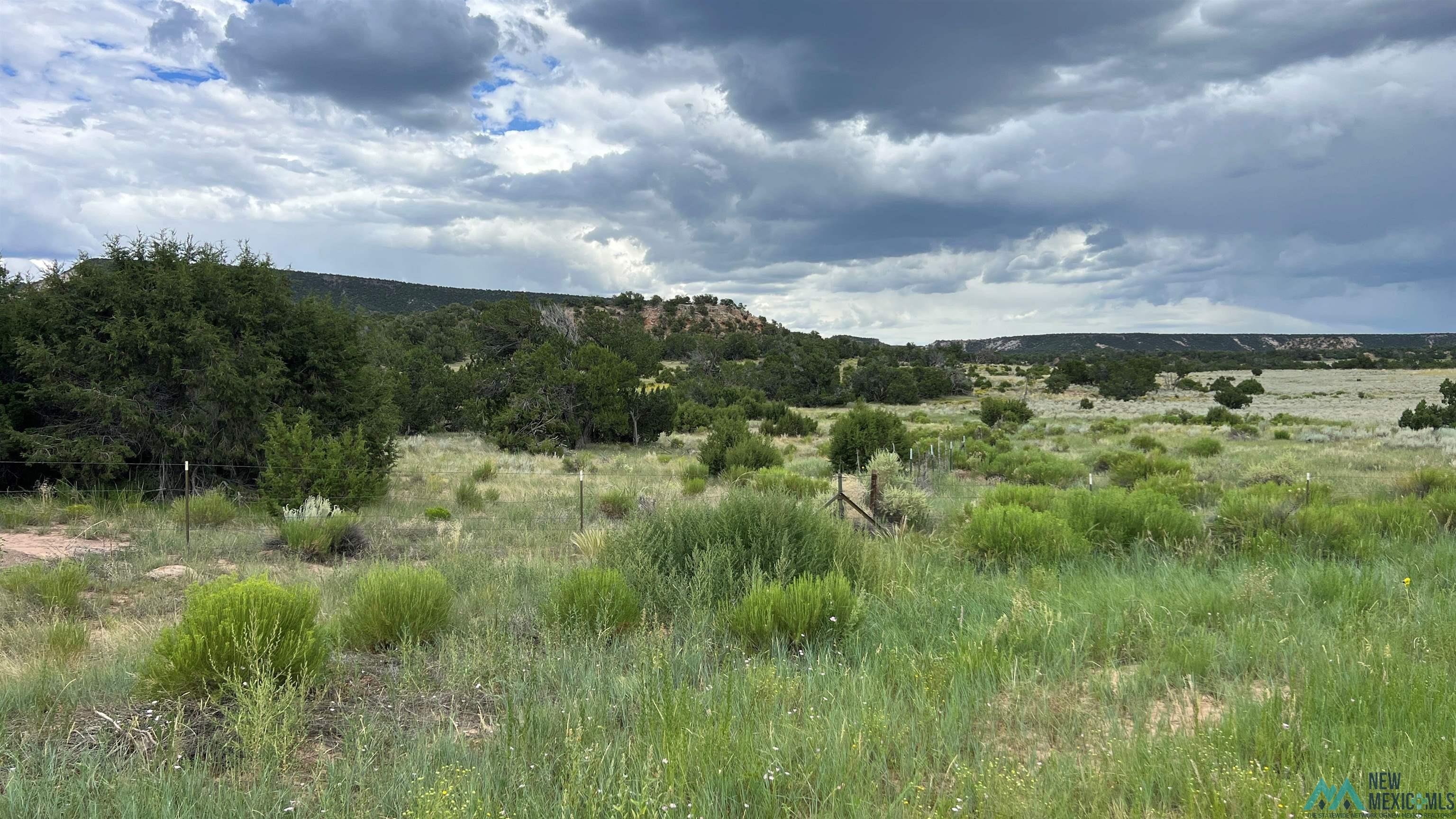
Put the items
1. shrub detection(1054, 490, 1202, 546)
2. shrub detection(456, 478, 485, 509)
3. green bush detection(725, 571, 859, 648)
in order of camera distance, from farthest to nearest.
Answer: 1. shrub detection(456, 478, 485, 509)
2. shrub detection(1054, 490, 1202, 546)
3. green bush detection(725, 571, 859, 648)

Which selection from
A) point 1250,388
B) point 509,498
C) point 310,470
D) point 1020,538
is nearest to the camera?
point 1020,538

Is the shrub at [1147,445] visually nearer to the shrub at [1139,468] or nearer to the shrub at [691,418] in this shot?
the shrub at [1139,468]

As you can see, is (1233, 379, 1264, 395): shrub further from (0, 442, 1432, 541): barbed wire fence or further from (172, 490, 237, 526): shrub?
(172, 490, 237, 526): shrub

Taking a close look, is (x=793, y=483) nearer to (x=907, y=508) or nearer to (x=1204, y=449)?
(x=907, y=508)

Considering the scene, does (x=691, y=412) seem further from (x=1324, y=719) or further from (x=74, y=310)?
(x=1324, y=719)

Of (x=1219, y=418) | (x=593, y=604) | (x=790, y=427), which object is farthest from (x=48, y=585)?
(x=1219, y=418)

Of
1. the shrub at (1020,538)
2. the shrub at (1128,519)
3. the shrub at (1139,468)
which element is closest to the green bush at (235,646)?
the shrub at (1020,538)

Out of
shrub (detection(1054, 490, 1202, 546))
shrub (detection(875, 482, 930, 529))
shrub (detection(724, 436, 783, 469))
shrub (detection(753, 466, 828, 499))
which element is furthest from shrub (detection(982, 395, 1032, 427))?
shrub (detection(1054, 490, 1202, 546))

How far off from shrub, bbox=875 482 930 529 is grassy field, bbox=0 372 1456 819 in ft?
5.18

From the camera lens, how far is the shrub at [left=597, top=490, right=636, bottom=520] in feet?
47.9

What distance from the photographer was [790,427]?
35.2 meters

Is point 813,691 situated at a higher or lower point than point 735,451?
higher

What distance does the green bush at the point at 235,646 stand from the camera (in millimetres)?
4578

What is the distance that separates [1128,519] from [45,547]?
14.9m
